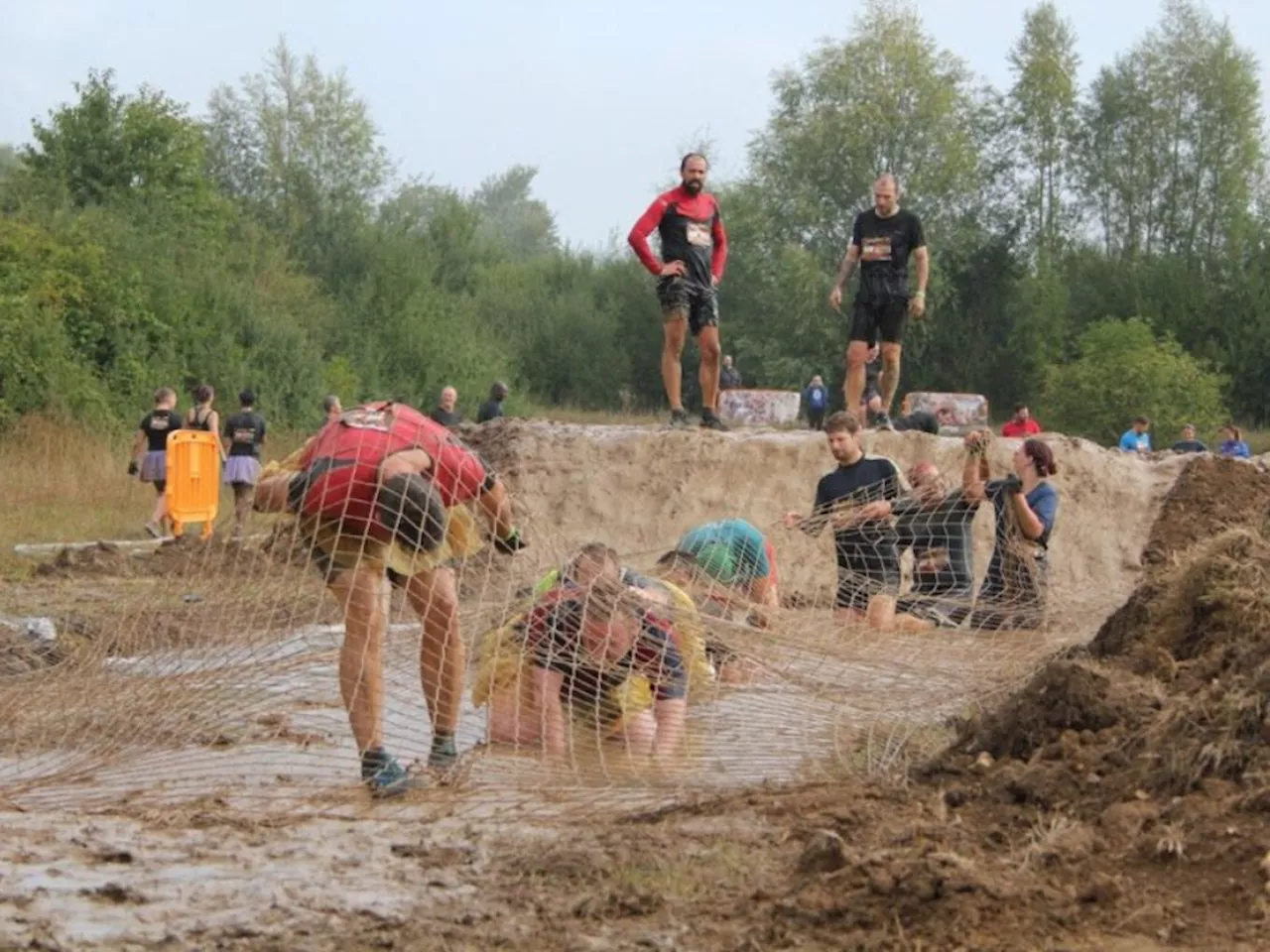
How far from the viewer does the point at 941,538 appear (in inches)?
374

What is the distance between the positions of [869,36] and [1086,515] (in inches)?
1485

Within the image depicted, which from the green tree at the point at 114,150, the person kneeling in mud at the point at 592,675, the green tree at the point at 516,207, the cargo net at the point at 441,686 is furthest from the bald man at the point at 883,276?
the green tree at the point at 516,207

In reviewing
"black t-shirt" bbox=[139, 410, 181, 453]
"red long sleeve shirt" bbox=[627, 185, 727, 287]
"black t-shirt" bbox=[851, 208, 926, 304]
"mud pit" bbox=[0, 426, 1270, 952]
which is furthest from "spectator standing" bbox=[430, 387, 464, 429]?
"mud pit" bbox=[0, 426, 1270, 952]

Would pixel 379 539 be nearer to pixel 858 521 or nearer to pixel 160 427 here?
pixel 858 521

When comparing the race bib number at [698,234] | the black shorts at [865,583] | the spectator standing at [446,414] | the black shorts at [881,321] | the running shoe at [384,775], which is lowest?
the running shoe at [384,775]

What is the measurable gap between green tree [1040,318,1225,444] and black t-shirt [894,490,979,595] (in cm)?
2865

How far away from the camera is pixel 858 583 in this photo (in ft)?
29.4

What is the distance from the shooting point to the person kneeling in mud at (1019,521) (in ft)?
29.7

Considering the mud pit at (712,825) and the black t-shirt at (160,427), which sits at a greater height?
the black t-shirt at (160,427)

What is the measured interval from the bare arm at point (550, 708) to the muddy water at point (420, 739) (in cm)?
6

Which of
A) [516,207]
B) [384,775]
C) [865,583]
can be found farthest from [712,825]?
[516,207]

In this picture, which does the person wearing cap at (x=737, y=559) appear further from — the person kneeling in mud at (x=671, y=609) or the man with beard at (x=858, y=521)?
the person kneeling in mud at (x=671, y=609)

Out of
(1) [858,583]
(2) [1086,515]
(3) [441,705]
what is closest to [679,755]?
(3) [441,705]

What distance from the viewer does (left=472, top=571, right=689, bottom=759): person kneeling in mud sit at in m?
5.91
